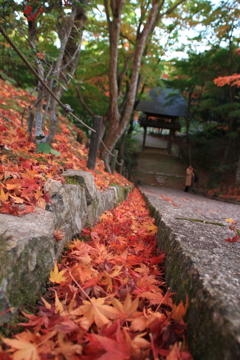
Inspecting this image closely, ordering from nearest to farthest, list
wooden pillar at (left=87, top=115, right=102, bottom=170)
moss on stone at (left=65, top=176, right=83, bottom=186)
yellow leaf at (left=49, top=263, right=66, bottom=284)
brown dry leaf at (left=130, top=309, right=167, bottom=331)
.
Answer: brown dry leaf at (left=130, top=309, right=167, bottom=331) → yellow leaf at (left=49, top=263, right=66, bottom=284) → moss on stone at (left=65, top=176, right=83, bottom=186) → wooden pillar at (left=87, top=115, right=102, bottom=170)

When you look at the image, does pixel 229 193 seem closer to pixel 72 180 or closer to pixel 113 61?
pixel 113 61

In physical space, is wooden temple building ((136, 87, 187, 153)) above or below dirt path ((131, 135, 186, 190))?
above

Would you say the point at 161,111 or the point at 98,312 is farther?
the point at 161,111

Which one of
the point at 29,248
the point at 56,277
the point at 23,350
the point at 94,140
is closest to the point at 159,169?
the point at 94,140

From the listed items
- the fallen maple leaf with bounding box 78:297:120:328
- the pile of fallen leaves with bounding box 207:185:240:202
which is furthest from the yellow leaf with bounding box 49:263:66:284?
the pile of fallen leaves with bounding box 207:185:240:202

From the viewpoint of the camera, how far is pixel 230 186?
1198 centimetres

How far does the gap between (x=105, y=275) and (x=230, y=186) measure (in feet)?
40.5

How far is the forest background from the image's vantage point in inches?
124

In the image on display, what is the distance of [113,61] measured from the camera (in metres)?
5.76

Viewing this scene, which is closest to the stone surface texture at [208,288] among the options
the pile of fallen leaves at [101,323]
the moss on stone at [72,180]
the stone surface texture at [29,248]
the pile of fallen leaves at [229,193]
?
the pile of fallen leaves at [101,323]

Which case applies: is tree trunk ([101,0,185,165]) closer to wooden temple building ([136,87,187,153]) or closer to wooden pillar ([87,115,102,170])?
wooden pillar ([87,115,102,170])

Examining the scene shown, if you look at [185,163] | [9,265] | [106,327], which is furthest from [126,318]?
[185,163]

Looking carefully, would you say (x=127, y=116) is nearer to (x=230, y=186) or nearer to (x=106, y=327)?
Answer: (x=106, y=327)

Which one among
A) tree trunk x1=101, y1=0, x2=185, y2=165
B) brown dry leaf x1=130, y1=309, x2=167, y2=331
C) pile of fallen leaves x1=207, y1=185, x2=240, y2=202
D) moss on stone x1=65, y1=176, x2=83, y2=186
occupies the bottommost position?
brown dry leaf x1=130, y1=309, x2=167, y2=331
